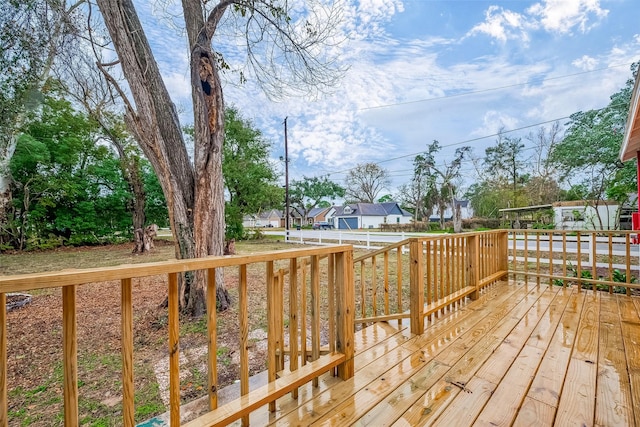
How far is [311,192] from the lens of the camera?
131 feet

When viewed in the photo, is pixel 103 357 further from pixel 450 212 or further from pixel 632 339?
pixel 450 212

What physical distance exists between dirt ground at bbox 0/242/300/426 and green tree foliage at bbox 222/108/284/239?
771 centimetres

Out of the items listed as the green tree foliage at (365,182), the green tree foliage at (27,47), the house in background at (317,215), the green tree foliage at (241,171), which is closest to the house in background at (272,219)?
the house in background at (317,215)

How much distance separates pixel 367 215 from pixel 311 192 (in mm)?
10826

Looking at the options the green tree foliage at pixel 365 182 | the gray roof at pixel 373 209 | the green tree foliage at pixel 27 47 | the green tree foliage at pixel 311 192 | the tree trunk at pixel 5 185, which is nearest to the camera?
the green tree foliage at pixel 27 47

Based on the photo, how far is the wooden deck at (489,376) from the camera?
1441 mm

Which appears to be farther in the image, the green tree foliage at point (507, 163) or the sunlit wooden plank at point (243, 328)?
the green tree foliage at point (507, 163)

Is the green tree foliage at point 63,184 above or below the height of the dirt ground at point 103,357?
above

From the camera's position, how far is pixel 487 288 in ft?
12.8

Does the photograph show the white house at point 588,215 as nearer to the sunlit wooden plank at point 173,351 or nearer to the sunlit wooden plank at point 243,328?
the sunlit wooden plank at point 243,328

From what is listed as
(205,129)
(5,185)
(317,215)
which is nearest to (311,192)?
(317,215)

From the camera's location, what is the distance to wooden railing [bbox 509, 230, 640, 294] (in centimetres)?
360

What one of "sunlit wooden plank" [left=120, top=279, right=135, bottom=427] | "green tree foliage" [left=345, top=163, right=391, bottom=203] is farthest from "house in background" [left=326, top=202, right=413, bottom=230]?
"sunlit wooden plank" [left=120, top=279, right=135, bottom=427]

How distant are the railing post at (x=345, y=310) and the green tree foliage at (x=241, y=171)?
36.2 ft
